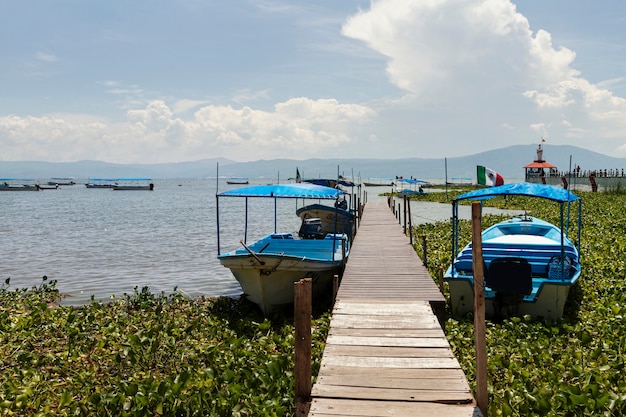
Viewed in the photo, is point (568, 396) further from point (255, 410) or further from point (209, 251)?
point (209, 251)

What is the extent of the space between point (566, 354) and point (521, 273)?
1980 millimetres

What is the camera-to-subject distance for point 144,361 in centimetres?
793

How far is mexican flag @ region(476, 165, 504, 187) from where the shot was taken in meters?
12.6

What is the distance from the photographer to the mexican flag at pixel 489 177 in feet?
41.4

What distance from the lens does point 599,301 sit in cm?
1041

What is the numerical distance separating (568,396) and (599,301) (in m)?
5.97

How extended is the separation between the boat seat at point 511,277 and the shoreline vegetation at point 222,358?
23.1 inches

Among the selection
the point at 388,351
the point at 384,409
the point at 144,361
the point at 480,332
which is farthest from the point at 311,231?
the point at 384,409

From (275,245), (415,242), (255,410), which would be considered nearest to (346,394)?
(255,410)

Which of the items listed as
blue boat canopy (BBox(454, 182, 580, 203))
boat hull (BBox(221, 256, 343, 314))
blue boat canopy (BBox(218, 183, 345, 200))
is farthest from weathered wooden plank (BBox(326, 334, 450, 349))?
blue boat canopy (BBox(218, 183, 345, 200))

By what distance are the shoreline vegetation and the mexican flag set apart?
3.09 meters

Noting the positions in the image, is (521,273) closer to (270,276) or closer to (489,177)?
(489,177)

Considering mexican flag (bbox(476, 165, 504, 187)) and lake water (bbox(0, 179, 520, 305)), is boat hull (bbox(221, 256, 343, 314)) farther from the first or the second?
mexican flag (bbox(476, 165, 504, 187))

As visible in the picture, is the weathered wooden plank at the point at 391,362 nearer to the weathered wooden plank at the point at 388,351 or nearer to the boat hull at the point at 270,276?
the weathered wooden plank at the point at 388,351
